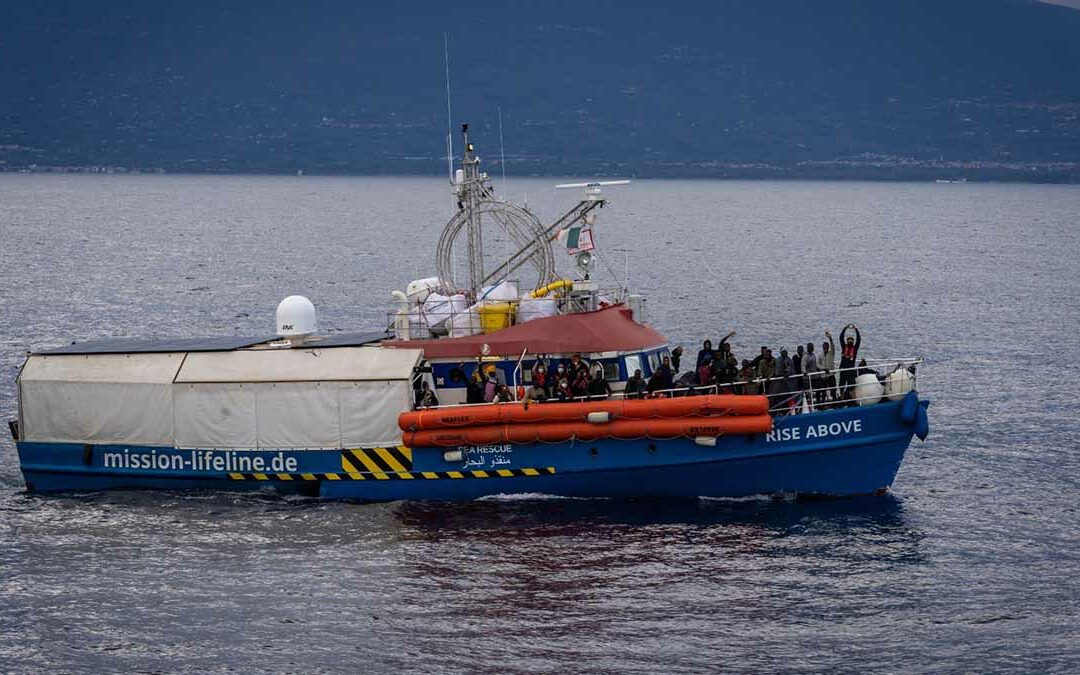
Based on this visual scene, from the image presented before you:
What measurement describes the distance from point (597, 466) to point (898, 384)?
7.55 metres

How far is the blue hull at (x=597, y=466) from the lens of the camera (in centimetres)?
3756

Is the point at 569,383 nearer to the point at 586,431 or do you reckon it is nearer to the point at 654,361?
the point at 586,431

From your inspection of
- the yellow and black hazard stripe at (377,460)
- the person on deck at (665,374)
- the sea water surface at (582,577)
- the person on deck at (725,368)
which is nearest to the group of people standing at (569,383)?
the person on deck at (665,374)

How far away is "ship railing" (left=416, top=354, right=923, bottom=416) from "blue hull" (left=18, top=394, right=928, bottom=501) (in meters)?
0.69

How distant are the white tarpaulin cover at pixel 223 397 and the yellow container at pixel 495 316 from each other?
2.37 m

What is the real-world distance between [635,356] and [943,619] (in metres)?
11.8

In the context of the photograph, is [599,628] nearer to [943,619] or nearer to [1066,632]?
[943,619]

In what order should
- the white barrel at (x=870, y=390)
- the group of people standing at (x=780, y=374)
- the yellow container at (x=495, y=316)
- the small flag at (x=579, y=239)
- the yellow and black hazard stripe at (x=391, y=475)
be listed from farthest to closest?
the small flag at (x=579, y=239), the yellow container at (x=495, y=316), the group of people standing at (x=780, y=374), the yellow and black hazard stripe at (x=391, y=475), the white barrel at (x=870, y=390)

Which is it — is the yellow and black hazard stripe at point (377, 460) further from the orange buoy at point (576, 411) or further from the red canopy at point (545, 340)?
the red canopy at point (545, 340)

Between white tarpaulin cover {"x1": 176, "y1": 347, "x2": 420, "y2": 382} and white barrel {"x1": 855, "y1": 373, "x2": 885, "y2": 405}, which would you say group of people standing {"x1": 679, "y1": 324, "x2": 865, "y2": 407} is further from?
white tarpaulin cover {"x1": 176, "y1": 347, "x2": 420, "y2": 382}

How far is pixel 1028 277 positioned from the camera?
396 ft

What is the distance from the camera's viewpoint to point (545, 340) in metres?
40.0

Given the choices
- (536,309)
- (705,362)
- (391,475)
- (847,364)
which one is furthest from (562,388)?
(847,364)

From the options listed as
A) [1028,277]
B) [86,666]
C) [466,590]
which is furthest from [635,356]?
[1028,277]
